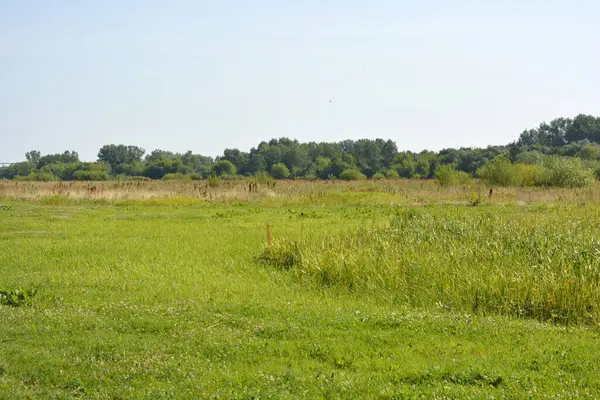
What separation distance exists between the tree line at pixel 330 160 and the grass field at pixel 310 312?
35.0 metres

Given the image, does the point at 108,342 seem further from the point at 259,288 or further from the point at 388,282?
the point at 388,282

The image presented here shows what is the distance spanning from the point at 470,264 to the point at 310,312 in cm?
401

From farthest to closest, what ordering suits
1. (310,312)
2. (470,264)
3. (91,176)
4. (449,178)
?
(91,176), (449,178), (470,264), (310,312)

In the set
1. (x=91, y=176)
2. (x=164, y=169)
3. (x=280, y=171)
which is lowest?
(x=91, y=176)

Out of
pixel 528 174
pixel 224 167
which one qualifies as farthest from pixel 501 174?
pixel 224 167

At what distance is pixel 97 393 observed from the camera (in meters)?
6.05

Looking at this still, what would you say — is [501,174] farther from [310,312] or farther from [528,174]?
[310,312]

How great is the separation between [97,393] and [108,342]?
148 centimetres

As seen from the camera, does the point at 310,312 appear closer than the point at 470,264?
Yes

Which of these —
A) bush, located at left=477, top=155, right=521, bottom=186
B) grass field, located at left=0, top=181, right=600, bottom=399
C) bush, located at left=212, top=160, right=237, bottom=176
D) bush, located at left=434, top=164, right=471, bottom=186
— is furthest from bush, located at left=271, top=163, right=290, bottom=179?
grass field, located at left=0, top=181, right=600, bottom=399

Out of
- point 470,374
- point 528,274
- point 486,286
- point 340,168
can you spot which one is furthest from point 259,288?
point 340,168

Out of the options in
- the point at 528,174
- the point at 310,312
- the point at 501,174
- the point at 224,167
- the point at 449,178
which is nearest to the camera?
the point at 310,312

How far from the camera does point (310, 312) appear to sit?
29.7 ft

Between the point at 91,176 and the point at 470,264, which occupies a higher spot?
the point at 91,176
